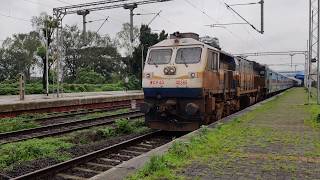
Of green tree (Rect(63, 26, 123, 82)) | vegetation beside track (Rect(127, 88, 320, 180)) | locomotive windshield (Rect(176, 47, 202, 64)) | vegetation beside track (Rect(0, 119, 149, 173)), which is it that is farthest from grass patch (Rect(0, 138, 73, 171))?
green tree (Rect(63, 26, 123, 82))

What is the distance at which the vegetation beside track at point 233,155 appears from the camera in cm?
704

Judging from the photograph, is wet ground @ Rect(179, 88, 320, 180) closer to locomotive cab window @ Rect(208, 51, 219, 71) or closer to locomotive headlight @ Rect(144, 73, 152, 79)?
locomotive cab window @ Rect(208, 51, 219, 71)

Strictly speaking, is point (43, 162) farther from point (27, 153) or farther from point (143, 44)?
point (143, 44)

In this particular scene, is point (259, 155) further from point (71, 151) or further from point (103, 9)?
point (103, 9)

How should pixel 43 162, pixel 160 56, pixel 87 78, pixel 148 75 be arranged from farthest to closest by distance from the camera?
1. pixel 87 78
2. pixel 160 56
3. pixel 148 75
4. pixel 43 162

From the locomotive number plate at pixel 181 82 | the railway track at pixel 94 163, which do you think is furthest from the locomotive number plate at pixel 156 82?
the railway track at pixel 94 163

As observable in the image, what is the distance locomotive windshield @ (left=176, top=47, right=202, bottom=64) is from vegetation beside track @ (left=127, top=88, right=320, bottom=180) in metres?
2.91

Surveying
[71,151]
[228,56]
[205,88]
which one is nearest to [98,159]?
[71,151]

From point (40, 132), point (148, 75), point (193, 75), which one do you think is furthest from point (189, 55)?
point (40, 132)

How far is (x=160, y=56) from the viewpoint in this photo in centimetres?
1515

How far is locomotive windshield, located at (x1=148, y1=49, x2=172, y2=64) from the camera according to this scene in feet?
49.0

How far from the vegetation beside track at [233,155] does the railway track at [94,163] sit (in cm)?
161

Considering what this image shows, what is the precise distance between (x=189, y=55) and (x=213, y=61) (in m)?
1.17

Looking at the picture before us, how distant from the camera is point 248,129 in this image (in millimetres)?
12859
